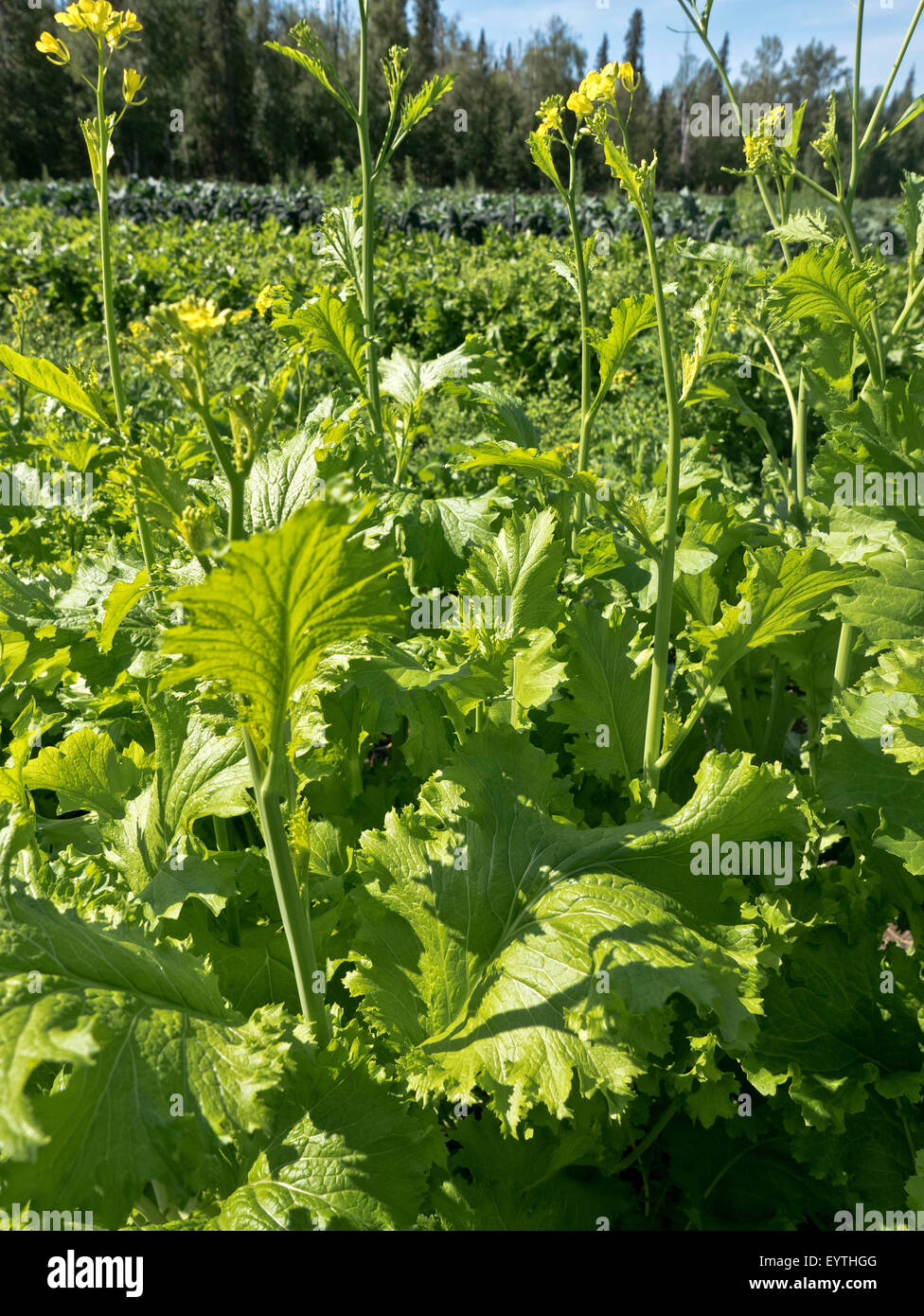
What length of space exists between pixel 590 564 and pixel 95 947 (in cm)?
147

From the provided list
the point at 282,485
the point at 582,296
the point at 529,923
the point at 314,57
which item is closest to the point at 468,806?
the point at 529,923

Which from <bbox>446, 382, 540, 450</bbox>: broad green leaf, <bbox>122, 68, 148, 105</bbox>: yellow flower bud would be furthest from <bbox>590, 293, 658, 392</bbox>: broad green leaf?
<bbox>122, 68, 148, 105</bbox>: yellow flower bud

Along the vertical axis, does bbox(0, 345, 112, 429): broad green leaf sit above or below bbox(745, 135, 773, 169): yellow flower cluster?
below

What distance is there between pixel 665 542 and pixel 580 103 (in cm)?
86

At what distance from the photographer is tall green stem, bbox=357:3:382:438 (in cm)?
229

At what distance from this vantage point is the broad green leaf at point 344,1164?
120 cm

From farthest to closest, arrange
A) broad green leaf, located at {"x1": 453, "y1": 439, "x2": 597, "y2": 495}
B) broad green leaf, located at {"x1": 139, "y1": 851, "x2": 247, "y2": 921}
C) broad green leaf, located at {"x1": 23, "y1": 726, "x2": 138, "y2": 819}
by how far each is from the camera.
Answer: broad green leaf, located at {"x1": 23, "y1": 726, "x2": 138, "y2": 819}
broad green leaf, located at {"x1": 453, "y1": 439, "x2": 597, "y2": 495}
broad green leaf, located at {"x1": 139, "y1": 851, "x2": 247, "y2": 921}

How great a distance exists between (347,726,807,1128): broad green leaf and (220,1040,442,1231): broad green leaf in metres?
0.08

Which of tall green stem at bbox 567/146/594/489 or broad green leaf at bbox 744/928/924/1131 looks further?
tall green stem at bbox 567/146/594/489

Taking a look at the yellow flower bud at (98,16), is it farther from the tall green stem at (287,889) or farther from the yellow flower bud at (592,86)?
the tall green stem at (287,889)

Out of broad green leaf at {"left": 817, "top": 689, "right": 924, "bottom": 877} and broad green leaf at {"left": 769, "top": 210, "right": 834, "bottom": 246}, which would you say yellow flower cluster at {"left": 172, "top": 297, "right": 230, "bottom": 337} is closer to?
broad green leaf at {"left": 817, "top": 689, "right": 924, "bottom": 877}

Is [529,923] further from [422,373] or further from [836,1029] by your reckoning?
[422,373]

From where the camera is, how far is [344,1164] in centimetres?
127

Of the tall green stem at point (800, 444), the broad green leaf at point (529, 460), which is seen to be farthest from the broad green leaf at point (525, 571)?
the tall green stem at point (800, 444)
